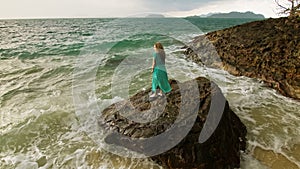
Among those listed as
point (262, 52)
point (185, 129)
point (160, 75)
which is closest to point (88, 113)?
point (160, 75)

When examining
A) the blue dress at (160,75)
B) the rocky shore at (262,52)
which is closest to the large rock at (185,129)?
the blue dress at (160,75)

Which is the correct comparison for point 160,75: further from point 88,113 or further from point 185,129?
point 88,113

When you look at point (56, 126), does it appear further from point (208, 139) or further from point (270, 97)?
point (270, 97)

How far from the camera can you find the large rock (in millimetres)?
4121

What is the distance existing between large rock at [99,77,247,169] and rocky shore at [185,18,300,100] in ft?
14.4

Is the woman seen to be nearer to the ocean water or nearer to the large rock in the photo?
the large rock

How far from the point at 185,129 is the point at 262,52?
8.04 m

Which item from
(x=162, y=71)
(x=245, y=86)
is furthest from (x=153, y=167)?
(x=245, y=86)

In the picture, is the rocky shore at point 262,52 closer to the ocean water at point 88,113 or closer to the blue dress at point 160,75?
the ocean water at point 88,113

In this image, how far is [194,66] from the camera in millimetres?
12445

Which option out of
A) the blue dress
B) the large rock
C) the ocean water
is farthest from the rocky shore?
the blue dress

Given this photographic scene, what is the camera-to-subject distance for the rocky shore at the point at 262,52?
27.8 ft

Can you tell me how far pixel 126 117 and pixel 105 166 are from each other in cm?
130

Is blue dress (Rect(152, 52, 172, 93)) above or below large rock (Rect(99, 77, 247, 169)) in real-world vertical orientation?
above
